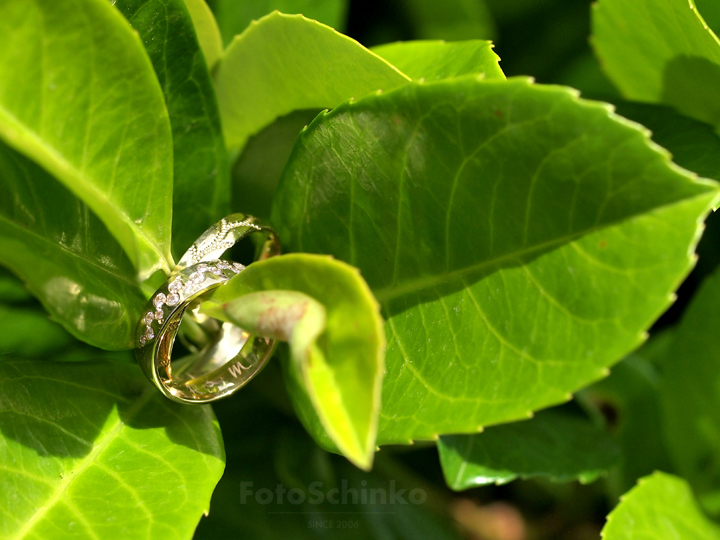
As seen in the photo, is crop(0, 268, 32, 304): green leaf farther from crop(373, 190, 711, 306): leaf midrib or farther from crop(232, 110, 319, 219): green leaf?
crop(373, 190, 711, 306): leaf midrib

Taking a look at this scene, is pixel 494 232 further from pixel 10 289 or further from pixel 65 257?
pixel 10 289

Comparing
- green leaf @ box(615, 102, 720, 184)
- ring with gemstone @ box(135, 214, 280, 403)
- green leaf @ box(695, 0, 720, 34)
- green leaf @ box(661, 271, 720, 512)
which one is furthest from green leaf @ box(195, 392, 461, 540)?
green leaf @ box(695, 0, 720, 34)

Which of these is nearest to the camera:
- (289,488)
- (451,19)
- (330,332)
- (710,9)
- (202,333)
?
(330,332)

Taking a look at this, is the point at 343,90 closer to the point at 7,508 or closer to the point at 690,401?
the point at 7,508

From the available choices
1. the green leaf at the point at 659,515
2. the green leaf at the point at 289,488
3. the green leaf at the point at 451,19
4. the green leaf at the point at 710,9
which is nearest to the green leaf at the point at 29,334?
the green leaf at the point at 289,488

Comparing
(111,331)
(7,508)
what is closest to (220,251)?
(111,331)

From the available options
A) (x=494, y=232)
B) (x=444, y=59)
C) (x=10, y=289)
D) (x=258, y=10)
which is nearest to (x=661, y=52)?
(x=444, y=59)
